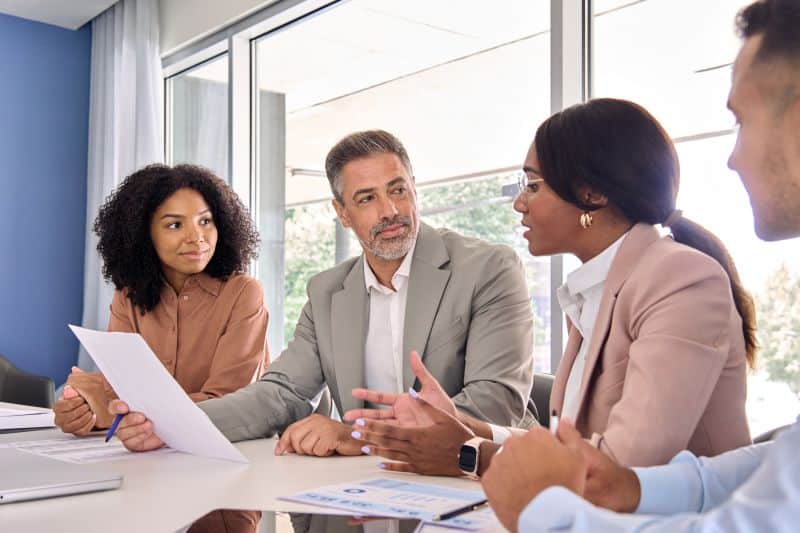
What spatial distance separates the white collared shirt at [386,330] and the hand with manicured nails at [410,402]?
599 mm

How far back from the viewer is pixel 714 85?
287 centimetres

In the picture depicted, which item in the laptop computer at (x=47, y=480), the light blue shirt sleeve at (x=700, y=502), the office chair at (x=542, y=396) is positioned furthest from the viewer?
the office chair at (x=542, y=396)

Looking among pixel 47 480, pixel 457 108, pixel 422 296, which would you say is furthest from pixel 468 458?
pixel 457 108

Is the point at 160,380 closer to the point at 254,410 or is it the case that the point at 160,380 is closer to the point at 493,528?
the point at 254,410

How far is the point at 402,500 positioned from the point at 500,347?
0.85 meters

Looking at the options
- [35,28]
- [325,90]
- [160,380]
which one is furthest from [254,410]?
[35,28]

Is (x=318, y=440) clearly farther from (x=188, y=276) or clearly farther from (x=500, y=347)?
(x=188, y=276)

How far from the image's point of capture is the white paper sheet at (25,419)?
221 cm

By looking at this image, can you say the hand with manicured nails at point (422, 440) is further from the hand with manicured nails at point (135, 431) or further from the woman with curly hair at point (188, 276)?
the woman with curly hair at point (188, 276)

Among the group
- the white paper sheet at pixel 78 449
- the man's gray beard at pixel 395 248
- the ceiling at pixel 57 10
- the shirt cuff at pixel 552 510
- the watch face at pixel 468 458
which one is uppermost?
the ceiling at pixel 57 10

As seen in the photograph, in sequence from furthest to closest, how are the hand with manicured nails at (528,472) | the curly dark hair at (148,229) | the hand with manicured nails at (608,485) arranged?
the curly dark hair at (148,229) → the hand with manicured nails at (608,485) → the hand with manicured nails at (528,472)

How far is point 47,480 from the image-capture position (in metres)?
1.38

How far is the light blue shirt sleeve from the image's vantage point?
2.38ft

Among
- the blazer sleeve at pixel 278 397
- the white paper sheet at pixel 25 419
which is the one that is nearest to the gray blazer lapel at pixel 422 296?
the blazer sleeve at pixel 278 397
